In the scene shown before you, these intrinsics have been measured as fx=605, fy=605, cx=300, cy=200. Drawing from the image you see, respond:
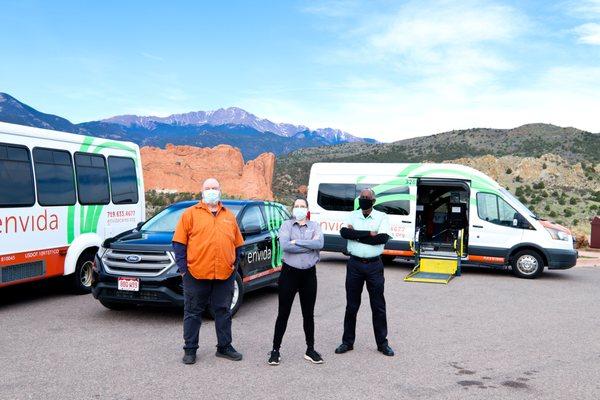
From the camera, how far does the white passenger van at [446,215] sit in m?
13.7

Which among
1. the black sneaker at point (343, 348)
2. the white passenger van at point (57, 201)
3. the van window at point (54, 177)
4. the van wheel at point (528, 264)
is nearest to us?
the black sneaker at point (343, 348)

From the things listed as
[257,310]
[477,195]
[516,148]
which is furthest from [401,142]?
[257,310]

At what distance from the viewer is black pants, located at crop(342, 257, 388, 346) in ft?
22.2

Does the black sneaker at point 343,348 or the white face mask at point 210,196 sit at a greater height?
the white face mask at point 210,196

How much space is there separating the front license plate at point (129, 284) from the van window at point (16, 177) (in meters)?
2.27

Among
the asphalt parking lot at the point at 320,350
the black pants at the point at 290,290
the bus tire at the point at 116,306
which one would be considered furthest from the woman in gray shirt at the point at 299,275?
the bus tire at the point at 116,306

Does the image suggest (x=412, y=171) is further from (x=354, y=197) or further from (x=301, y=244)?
(x=301, y=244)

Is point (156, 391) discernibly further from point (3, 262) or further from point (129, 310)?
point (3, 262)

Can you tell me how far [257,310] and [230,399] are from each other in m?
4.16

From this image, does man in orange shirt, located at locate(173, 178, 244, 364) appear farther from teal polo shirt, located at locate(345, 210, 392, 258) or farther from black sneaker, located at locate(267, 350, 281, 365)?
teal polo shirt, located at locate(345, 210, 392, 258)

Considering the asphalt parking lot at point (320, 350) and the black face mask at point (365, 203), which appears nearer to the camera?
the asphalt parking lot at point (320, 350)

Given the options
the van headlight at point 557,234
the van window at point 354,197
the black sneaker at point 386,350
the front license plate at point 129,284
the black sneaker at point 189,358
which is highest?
the van window at point 354,197

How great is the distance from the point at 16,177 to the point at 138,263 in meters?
2.50

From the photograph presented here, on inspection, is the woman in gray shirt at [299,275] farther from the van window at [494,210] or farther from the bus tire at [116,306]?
the van window at [494,210]
